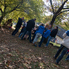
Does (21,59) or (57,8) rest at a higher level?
(57,8)

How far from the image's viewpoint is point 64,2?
7.82 m

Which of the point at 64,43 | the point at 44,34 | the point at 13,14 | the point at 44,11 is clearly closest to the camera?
the point at 64,43

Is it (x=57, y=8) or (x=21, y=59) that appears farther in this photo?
(x=57, y=8)

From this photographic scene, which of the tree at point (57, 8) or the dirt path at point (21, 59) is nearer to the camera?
the dirt path at point (21, 59)

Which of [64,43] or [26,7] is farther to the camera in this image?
[26,7]

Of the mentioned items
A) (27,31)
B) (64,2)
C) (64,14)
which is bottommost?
(27,31)

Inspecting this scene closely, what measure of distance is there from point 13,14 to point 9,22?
4.22ft

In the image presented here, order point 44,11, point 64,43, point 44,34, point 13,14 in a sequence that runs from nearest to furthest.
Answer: point 64,43
point 44,34
point 44,11
point 13,14

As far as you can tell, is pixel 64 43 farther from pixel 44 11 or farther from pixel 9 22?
pixel 9 22

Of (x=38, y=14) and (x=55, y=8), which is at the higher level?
(x=55, y=8)

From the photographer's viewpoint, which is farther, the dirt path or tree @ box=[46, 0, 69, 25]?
tree @ box=[46, 0, 69, 25]

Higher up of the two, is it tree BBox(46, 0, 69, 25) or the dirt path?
tree BBox(46, 0, 69, 25)

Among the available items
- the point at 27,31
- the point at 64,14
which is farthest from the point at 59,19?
the point at 27,31

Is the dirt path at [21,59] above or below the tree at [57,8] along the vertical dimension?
below
